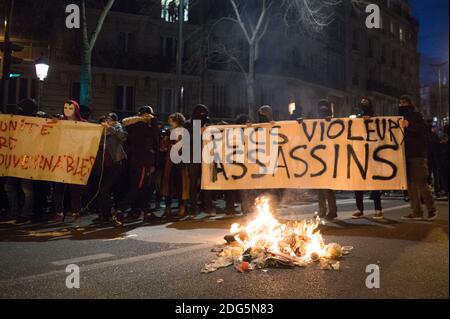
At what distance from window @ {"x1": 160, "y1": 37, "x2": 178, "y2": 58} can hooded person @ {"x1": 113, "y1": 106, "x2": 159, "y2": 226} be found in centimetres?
2460

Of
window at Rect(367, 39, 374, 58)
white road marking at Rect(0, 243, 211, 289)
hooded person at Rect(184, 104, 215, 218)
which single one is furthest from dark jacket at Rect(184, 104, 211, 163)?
window at Rect(367, 39, 374, 58)

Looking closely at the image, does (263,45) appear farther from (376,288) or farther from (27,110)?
(376,288)

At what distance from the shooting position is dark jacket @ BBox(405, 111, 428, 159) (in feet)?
24.3

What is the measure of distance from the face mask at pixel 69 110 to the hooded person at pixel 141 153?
90cm

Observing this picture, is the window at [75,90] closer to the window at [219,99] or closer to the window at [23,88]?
the window at [23,88]

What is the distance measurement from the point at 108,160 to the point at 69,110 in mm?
1129

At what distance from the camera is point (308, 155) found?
7.61m

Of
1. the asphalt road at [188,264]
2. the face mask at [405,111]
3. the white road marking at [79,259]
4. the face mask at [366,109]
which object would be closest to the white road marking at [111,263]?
the asphalt road at [188,264]

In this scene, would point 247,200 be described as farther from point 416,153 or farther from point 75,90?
point 75,90

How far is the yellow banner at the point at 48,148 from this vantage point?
7.75 metres

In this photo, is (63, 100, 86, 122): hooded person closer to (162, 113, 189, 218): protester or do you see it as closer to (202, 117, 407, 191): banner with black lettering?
(162, 113, 189, 218): protester

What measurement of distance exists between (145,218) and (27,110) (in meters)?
2.99
